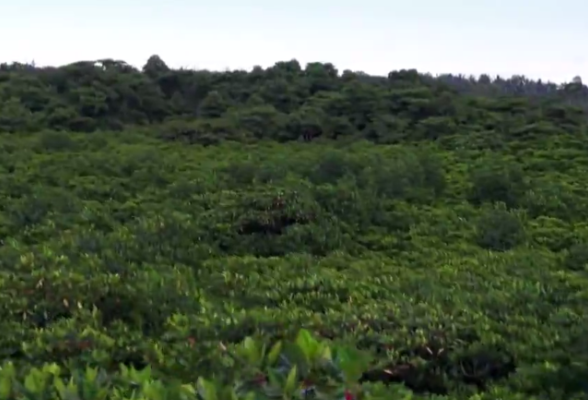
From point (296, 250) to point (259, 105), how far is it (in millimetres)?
17054

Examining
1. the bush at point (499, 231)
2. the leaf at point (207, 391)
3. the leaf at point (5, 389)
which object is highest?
the leaf at point (207, 391)

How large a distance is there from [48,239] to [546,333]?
6.00 m

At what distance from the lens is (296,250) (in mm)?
11172

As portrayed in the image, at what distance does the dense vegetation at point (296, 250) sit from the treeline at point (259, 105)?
0.10 metres

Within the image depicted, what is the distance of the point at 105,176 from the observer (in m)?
15.9

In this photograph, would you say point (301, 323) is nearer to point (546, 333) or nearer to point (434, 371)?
point (434, 371)

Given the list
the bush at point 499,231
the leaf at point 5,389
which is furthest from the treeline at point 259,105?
the leaf at point 5,389

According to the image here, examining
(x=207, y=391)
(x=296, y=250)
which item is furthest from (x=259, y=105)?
(x=207, y=391)

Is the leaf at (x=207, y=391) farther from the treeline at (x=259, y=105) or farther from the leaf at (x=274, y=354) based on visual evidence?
the treeline at (x=259, y=105)

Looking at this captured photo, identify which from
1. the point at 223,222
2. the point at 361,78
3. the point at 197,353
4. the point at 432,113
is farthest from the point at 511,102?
the point at 197,353

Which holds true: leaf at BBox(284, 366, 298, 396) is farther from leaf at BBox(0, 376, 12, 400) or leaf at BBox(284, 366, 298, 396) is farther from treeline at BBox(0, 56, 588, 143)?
treeline at BBox(0, 56, 588, 143)

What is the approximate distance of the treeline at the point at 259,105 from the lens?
24.9m

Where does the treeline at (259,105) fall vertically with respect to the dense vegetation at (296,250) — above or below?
above

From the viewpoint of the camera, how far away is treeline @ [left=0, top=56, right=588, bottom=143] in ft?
→ 81.8
